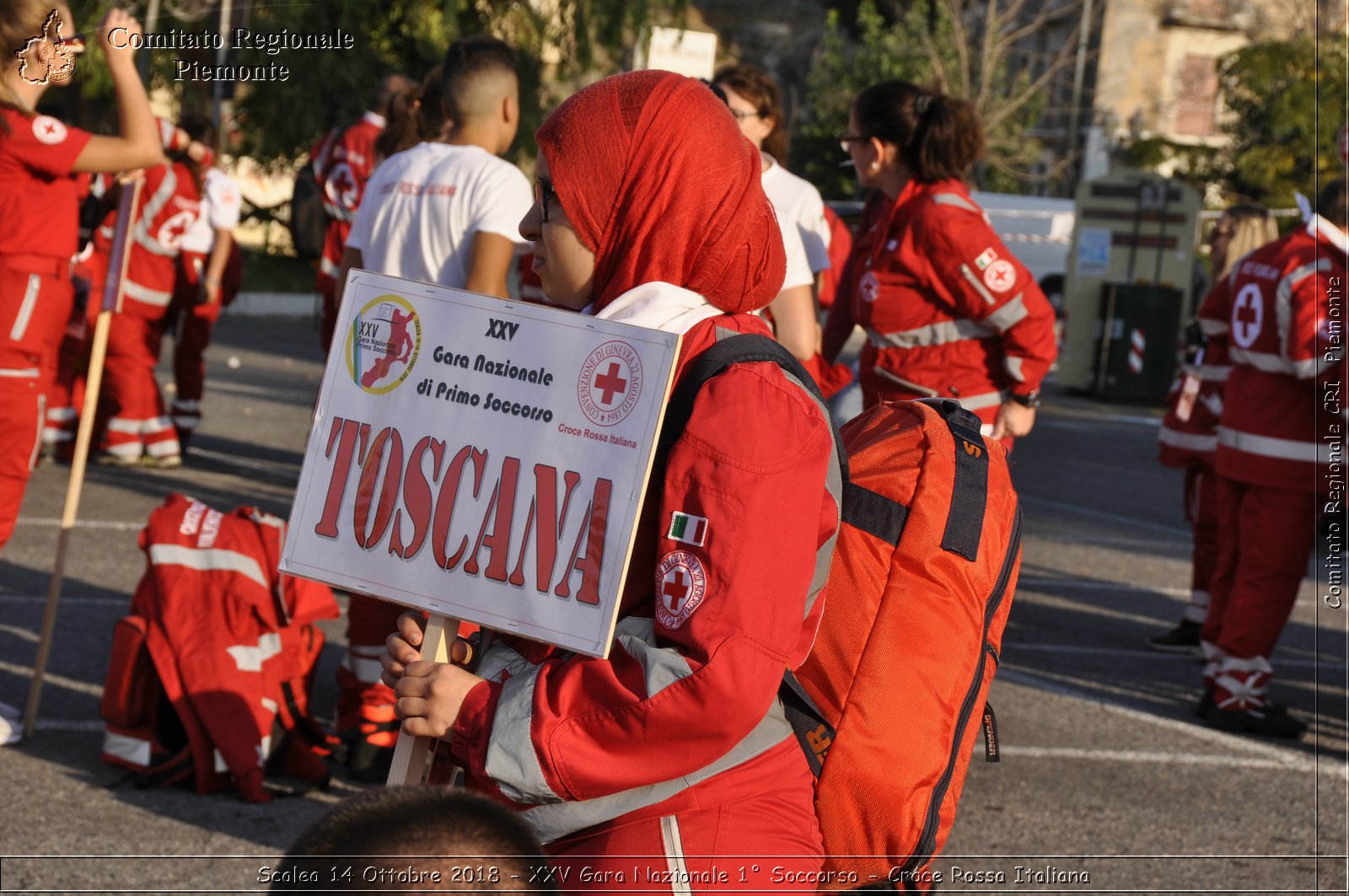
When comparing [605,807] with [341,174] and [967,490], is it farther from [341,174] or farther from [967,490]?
[341,174]

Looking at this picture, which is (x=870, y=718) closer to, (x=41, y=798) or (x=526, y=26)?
(x=41, y=798)

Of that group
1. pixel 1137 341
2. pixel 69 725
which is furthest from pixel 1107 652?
pixel 1137 341

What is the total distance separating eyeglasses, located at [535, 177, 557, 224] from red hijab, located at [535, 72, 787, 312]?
0.11ft

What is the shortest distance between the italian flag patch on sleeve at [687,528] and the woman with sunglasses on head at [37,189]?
130 inches

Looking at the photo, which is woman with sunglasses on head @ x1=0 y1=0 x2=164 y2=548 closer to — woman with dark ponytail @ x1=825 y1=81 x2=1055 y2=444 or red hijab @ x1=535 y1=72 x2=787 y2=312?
woman with dark ponytail @ x1=825 y1=81 x2=1055 y2=444

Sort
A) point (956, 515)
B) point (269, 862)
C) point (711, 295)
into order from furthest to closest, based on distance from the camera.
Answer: point (269, 862) < point (956, 515) < point (711, 295)

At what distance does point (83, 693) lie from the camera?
17.5 feet

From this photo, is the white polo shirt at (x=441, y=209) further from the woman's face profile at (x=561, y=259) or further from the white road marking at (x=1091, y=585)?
the white road marking at (x=1091, y=585)

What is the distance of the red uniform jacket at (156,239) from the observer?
9.23m

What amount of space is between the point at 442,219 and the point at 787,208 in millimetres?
1300

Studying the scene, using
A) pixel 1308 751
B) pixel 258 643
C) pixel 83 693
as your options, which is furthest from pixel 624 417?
pixel 1308 751

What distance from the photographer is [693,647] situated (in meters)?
1.89

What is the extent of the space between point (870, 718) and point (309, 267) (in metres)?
26.6

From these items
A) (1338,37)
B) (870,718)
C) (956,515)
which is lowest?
(870,718)
